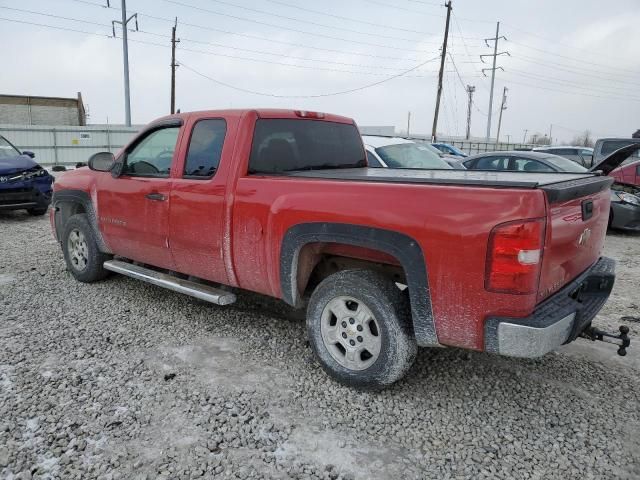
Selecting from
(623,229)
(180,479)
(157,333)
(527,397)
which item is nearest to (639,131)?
(623,229)

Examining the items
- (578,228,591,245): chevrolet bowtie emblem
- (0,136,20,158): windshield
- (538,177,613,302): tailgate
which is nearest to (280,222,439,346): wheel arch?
(538,177,613,302): tailgate

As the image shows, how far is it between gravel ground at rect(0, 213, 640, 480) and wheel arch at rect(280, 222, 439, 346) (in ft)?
2.06

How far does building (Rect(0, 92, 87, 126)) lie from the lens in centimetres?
3650

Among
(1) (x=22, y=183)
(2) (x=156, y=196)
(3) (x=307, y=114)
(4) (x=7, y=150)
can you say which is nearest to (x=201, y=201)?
(2) (x=156, y=196)

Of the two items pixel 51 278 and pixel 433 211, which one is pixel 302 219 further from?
pixel 51 278

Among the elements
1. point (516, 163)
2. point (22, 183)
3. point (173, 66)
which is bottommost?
point (22, 183)

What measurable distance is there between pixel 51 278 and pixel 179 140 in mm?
2770

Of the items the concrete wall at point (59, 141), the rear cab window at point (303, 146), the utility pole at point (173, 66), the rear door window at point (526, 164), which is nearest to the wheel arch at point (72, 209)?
the rear cab window at point (303, 146)

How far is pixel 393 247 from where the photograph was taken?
286 centimetres

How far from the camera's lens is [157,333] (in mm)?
4180

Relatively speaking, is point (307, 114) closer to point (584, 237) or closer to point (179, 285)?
point (179, 285)

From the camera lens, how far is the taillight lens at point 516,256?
2.44 m

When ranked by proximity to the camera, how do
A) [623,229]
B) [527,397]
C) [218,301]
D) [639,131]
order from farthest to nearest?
[639,131], [623,229], [218,301], [527,397]

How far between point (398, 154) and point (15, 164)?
24.1 ft
